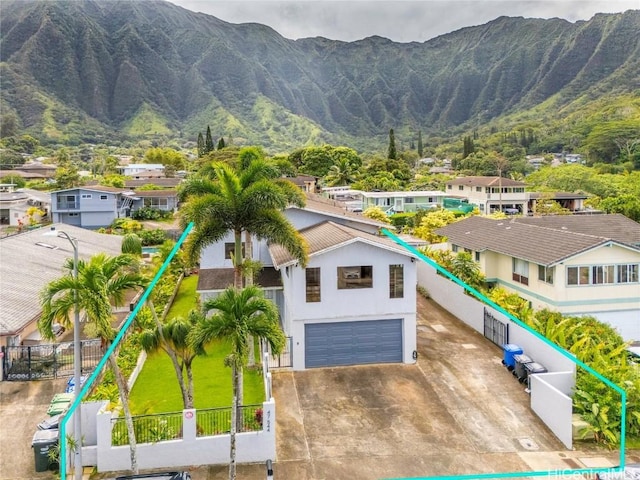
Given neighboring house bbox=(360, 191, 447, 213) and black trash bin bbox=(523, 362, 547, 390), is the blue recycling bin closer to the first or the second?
black trash bin bbox=(523, 362, 547, 390)

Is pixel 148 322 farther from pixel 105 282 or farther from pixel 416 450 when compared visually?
pixel 416 450

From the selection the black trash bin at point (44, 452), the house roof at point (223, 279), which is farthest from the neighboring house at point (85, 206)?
the black trash bin at point (44, 452)

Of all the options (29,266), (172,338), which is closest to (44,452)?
(172,338)

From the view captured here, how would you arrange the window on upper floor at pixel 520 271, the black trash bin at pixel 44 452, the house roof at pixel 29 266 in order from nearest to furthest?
the black trash bin at pixel 44 452 → the house roof at pixel 29 266 → the window on upper floor at pixel 520 271


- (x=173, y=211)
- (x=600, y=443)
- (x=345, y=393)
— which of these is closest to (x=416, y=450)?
(x=345, y=393)

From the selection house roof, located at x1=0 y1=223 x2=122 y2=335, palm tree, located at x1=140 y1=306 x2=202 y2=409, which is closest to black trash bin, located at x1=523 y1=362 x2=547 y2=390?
palm tree, located at x1=140 y1=306 x2=202 y2=409

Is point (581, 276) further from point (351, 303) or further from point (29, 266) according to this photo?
point (29, 266)

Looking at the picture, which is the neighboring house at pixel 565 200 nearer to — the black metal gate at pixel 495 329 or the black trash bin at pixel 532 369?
the black metal gate at pixel 495 329
